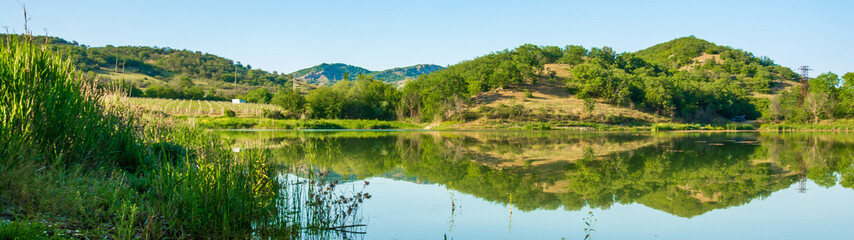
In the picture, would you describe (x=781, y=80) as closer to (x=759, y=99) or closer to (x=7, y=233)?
(x=759, y=99)

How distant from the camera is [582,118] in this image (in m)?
56.8

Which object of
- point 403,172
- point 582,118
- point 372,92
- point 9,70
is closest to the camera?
point 9,70

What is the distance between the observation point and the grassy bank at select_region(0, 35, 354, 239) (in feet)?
13.8

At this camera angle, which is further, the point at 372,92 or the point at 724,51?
the point at 724,51

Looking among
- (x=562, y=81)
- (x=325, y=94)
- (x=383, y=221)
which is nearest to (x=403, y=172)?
(x=383, y=221)

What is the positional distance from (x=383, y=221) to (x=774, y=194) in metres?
7.92

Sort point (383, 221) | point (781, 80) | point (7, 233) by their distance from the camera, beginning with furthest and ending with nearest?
point (781, 80) → point (383, 221) → point (7, 233)

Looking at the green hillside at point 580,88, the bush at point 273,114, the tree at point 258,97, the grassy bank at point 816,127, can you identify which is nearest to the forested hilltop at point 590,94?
the green hillside at point 580,88

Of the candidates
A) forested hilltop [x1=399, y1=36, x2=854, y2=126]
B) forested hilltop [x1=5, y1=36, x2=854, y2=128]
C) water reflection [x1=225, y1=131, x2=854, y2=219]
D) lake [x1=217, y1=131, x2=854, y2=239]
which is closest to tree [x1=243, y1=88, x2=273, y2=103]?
forested hilltop [x1=5, y1=36, x2=854, y2=128]

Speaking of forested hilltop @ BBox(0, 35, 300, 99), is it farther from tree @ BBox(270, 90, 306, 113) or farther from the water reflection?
the water reflection

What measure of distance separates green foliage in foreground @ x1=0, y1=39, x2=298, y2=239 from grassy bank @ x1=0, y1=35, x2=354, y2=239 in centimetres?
1

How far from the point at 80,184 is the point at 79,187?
2.27 feet

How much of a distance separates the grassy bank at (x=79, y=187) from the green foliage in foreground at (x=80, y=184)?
0.01m

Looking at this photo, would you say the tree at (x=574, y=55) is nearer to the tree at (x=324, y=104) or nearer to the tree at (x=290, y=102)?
the tree at (x=324, y=104)
